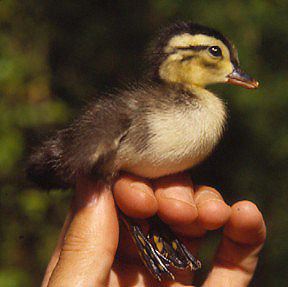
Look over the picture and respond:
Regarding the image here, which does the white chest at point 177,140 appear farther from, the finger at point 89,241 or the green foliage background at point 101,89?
the green foliage background at point 101,89

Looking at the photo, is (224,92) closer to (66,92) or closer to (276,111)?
(276,111)

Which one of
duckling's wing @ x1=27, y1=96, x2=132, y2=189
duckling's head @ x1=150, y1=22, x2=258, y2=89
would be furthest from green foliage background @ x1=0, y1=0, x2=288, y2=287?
duckling's wing @ x1=27, y1=96, x2=132, y2=189

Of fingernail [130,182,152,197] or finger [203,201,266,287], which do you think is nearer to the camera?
fingernail [130,182,152,197]

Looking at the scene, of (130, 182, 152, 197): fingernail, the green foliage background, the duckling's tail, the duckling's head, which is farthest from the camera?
the green foliage background

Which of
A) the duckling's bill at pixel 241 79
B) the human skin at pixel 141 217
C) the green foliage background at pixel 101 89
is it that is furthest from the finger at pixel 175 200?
the green foliage background at pixel 101 89

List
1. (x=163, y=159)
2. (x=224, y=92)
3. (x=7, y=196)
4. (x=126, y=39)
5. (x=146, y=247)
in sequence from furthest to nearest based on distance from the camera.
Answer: (x=126, y=39), (x=7, y=196), (x=224, y=92), (x=146, y=247), (x=163, y=159)

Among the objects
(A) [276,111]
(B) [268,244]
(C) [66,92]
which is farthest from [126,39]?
(B) [268,244]

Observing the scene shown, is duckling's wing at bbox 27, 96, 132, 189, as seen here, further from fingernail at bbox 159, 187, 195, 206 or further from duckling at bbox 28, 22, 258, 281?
fingernail at bbox 159, 187, 195, 206

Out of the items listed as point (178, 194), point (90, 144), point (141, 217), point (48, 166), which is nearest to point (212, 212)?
point (178, 194)
